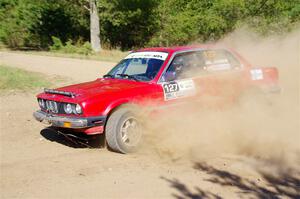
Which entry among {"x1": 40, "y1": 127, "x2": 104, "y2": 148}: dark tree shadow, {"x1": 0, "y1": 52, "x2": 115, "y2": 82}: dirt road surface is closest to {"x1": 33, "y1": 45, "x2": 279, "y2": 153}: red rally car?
{"x1": 40, "y1": 127, "x2": 104, "y2": 148}: dark tree shadow

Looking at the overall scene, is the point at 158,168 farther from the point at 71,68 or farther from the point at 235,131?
the point at 71,68

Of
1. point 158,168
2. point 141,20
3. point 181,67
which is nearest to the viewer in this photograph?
point 158,168

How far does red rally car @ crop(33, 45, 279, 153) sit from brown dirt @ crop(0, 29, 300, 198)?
399 mm

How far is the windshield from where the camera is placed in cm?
780

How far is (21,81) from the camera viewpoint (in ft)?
46.2

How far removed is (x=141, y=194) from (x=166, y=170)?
3.31 ft

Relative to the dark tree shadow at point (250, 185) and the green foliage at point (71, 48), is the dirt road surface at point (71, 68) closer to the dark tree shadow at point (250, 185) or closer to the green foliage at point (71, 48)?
the green foliage at point (71, 48)

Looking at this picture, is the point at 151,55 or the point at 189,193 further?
the point at 151,55

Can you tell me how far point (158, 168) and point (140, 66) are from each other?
223cm

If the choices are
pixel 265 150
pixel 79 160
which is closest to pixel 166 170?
pixel 79 160

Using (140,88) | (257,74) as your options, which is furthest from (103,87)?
(257,74)

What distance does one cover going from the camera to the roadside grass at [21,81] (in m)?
13.4

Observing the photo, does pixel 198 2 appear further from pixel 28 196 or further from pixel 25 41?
pixel 28 196

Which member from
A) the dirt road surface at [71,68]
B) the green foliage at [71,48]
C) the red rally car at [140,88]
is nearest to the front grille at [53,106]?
the red rally car at [140,88]
